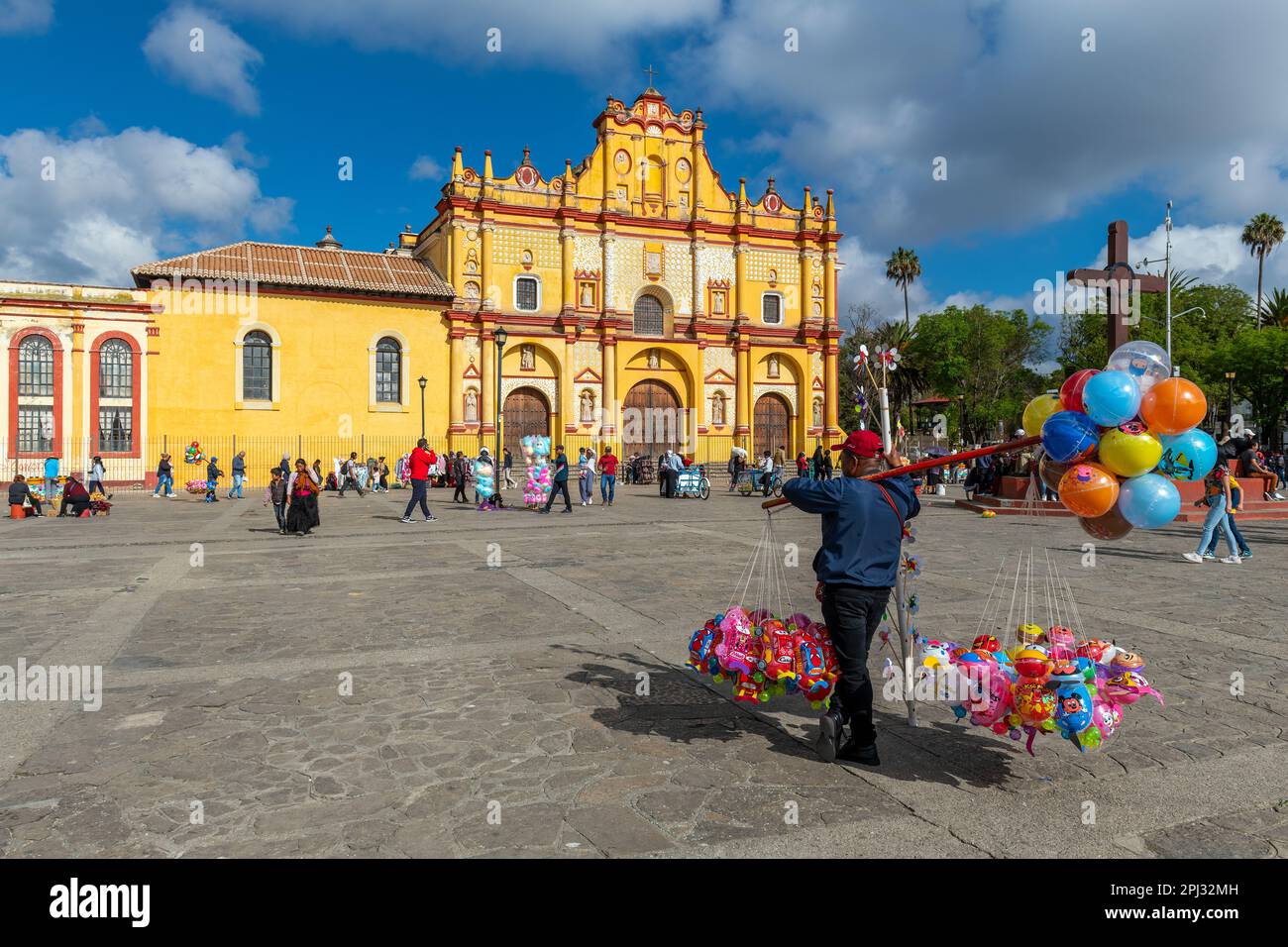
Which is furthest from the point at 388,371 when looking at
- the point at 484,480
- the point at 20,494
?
the point at 20,494

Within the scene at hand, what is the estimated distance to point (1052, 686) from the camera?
12.5ft

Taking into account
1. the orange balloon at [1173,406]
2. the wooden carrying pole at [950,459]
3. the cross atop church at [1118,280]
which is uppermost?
the cross atop church at [1118,280]

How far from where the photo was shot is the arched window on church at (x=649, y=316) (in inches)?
1628

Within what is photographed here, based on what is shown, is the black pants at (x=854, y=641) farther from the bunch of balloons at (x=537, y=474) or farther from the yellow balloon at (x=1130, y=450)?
the bunch of balloons at (x=537, y=474)

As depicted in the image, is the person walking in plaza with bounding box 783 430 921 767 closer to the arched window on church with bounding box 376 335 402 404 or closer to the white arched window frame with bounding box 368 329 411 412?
the white arched window frame with bounding box 368 329 411 412

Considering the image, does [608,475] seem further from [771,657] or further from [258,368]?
[258,368]

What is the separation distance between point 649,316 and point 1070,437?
38.4 metres

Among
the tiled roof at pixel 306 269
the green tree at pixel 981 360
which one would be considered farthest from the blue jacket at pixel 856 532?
the green tree at pixel 981 360

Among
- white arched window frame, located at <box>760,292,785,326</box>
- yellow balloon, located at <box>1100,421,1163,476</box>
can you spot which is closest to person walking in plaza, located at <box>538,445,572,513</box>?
yellow balloon, located at <box>1100,421,1163,476</box>

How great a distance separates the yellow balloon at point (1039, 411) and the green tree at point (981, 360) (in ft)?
191

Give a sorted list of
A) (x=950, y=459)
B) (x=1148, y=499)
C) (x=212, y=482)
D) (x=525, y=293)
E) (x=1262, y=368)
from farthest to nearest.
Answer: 1. (x=1262, y=368)
2. (x=525, y=293)
3. (x=212, y=482)
4. (x=950, y=459)
5. (x=1148, y=499)

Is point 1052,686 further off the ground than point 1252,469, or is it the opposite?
point 1252,469
